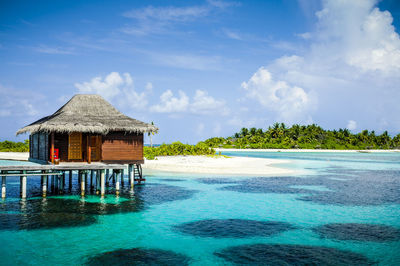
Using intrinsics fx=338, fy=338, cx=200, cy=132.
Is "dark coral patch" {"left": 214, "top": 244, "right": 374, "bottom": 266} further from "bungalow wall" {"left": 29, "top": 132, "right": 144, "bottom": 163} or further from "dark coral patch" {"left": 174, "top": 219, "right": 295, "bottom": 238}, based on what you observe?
"bungalow wall" {"left": 29, "top": 132, "right": 144, "bottom": 163}

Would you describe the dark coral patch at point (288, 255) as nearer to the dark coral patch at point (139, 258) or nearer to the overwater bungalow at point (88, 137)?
the dark coral patch at point (139, 258)

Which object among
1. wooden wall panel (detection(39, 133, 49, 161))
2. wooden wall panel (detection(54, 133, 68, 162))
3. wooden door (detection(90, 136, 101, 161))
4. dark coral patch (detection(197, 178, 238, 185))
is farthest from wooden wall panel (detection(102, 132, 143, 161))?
dark coral patch (detection(197, 178, 238, 185))

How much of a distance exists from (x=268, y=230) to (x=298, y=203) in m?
6.25

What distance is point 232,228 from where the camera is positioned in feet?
46.6

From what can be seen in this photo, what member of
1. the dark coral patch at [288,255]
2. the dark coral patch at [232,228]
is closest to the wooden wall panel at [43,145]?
the dark coral patch at [232,228]

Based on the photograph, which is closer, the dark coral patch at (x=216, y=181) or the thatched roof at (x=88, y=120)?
the thatched roof at (x=88, y=120)

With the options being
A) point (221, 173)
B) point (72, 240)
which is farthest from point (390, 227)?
point (221, 173)

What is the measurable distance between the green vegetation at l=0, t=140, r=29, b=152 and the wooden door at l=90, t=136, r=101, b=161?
3602cm

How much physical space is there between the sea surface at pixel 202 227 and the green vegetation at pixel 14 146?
31.4 meters

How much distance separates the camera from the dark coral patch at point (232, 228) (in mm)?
13383

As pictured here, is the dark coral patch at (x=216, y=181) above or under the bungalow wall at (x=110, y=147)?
under

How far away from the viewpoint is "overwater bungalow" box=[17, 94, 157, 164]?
753 inches

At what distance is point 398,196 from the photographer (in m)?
22.5

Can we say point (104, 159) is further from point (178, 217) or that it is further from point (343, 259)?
point (343, 259)
